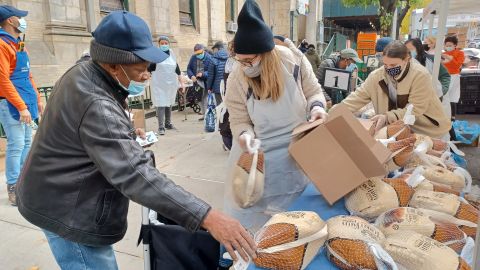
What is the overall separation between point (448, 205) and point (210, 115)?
582 centimetres

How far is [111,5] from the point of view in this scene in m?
9.12

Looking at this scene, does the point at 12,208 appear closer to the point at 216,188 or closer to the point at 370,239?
the point at 216,188

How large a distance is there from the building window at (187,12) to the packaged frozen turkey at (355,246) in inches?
469

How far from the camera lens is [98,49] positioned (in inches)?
53.2

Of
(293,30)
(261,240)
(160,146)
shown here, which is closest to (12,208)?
(160,146)

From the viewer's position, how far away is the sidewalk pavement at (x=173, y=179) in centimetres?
298

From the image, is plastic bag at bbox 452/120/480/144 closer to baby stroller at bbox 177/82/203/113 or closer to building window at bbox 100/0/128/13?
baby stroller at bbox 177/82/203/113

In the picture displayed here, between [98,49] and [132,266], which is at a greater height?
[98,49]

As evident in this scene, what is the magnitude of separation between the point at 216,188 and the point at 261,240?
3105mm

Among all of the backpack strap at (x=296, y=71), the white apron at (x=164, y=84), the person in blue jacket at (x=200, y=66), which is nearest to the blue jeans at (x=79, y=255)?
the backpack strap at (x=296, y=71)

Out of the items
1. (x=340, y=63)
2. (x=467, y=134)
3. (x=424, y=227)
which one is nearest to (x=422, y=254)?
(x=424, y=227)

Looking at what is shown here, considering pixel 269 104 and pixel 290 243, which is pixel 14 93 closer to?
pixel 269 104

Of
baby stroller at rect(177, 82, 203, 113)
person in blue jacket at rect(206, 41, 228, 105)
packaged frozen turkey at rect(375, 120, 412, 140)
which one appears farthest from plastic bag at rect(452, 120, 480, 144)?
baby stroller at rect(177, 82, 203, 113)

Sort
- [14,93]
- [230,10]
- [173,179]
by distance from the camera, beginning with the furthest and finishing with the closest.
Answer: [230,10] < [173,179] < [14,93]
